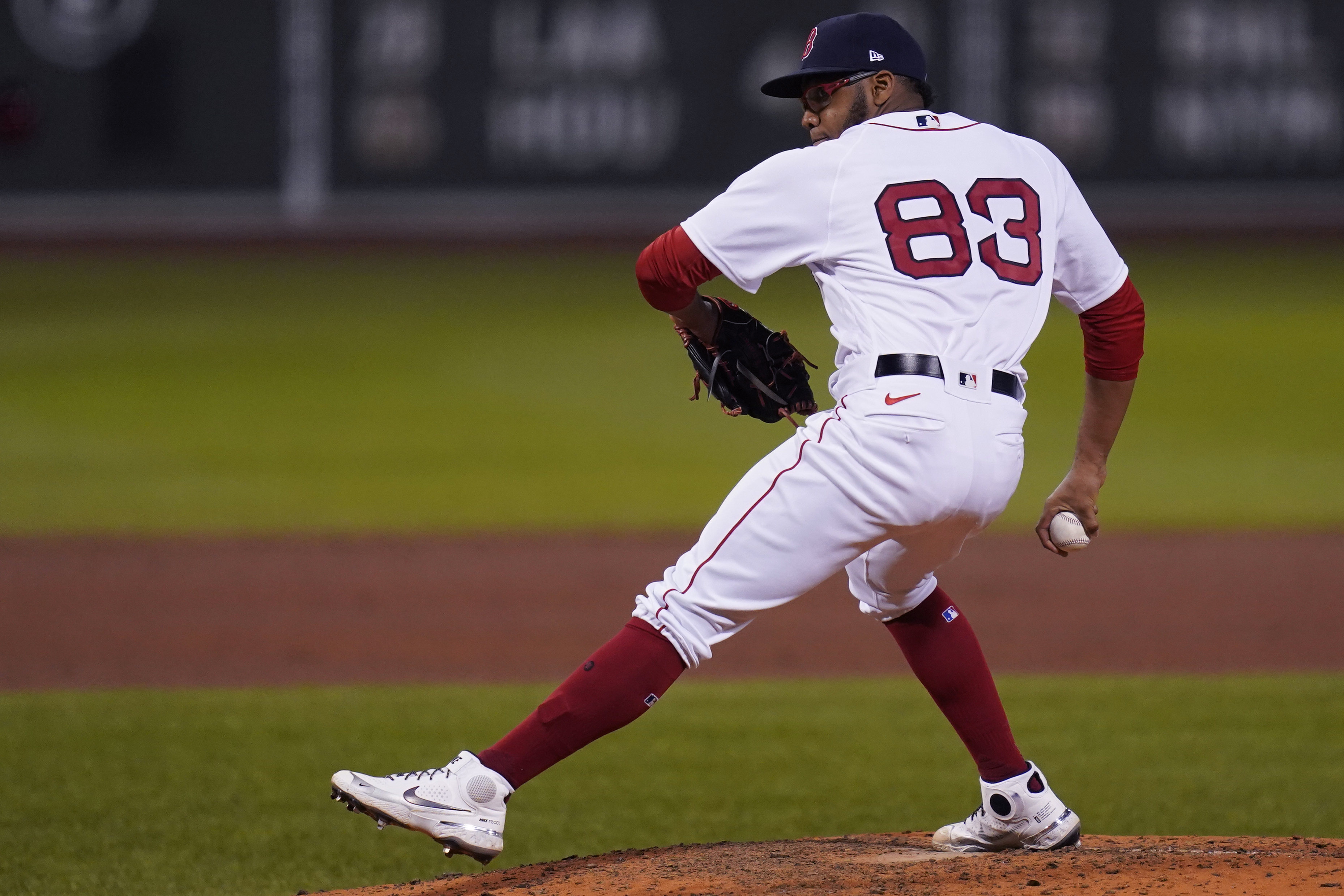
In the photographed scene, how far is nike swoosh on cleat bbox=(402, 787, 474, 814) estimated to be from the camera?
286 cm

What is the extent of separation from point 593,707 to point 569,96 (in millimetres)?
13259

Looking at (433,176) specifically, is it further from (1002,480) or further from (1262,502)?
(1002,480)

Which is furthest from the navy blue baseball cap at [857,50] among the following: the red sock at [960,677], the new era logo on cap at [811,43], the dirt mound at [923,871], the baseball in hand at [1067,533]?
the dirt mound at [923,871]

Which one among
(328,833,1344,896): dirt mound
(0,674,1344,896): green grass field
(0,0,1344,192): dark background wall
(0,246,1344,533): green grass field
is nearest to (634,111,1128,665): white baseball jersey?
(328,833,1344,896): dirt mound

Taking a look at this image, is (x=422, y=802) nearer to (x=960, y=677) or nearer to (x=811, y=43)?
(x=960, y=677)

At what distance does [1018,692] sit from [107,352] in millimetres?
11285

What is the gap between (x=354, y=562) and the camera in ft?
27.2

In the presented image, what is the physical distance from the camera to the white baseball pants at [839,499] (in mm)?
2850

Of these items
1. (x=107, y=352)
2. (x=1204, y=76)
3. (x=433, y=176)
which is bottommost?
(x=107, y=352)

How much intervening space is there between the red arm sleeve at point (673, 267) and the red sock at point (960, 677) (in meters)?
0.90

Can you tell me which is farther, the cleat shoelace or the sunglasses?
the sunglasses

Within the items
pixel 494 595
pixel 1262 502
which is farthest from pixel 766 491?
pixel 1262 502

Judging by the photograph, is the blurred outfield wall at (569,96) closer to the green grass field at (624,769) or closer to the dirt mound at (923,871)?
the green grass field at (624,769)

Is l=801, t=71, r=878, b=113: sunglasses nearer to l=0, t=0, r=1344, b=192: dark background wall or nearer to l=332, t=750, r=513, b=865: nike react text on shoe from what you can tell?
l=332, t=750, r=513, b=865: nike react text on shoe
